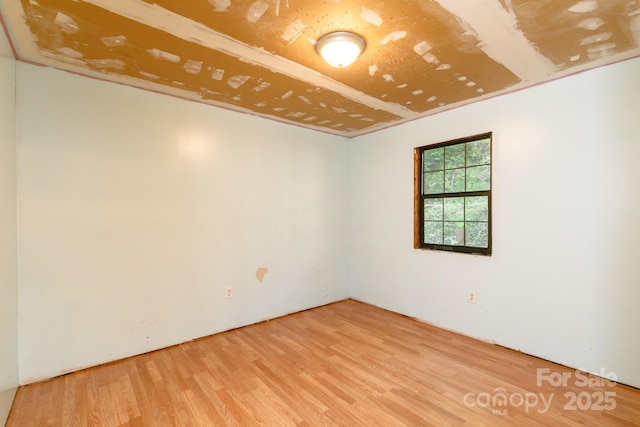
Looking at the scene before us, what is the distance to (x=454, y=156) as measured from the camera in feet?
10.3

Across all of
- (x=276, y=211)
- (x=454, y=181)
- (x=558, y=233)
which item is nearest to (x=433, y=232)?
(x=454, y=181)

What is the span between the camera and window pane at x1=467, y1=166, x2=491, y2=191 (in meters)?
2.87

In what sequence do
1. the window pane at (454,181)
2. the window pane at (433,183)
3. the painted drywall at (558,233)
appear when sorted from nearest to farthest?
the painted drywall at (558,233) → the window pane at (454,181) → the window pane at (433,183)

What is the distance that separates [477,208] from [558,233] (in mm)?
711

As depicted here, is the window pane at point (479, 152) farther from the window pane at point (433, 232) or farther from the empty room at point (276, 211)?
the window pane at point (433, 232)

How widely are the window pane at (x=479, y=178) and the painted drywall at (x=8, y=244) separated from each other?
373cm

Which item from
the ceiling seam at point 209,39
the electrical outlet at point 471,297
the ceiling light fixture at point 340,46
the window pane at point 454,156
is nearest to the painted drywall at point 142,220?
the ceiling seam at point 209,39

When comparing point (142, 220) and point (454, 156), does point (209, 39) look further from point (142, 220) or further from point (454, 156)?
point (454, 156)

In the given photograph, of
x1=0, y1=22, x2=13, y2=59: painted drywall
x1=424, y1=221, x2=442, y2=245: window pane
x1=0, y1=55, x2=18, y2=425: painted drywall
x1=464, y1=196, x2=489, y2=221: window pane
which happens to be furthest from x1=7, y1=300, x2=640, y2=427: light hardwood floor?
x1=0, y1=22, x2=13, y2=59: painted drywall

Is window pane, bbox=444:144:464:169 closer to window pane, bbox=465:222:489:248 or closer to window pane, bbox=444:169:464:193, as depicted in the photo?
window pane, bbox=444:169:464:193

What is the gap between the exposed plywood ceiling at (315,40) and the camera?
1544 mm

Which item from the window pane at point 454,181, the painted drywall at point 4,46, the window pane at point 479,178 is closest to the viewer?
the painted drywall at point 4,46

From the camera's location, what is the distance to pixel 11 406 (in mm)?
1864

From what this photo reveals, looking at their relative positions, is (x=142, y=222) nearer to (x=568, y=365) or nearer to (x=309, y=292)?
(x=309, y=292)
